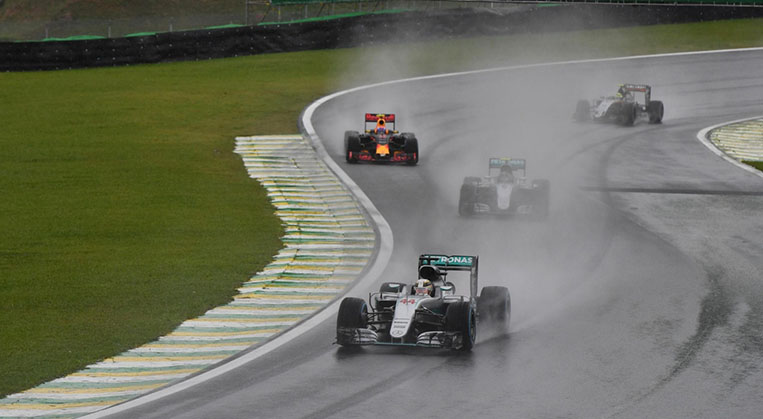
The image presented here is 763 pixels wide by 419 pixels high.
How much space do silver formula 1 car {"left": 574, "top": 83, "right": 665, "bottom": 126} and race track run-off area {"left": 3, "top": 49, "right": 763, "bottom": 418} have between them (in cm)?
44

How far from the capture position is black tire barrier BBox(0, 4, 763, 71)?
50.8m

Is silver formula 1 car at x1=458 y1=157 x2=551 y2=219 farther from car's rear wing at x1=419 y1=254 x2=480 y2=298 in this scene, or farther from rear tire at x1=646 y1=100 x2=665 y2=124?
rear tire at x1=646 y1=100 x2=665 y2=124

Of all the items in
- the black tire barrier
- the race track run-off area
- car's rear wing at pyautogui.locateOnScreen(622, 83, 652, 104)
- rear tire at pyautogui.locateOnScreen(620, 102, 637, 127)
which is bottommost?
the race track run-off area

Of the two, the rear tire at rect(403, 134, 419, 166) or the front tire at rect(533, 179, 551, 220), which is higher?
the rear tire at rect(403, 134, 419, 166)

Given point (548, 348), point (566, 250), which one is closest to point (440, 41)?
point (566, 250)

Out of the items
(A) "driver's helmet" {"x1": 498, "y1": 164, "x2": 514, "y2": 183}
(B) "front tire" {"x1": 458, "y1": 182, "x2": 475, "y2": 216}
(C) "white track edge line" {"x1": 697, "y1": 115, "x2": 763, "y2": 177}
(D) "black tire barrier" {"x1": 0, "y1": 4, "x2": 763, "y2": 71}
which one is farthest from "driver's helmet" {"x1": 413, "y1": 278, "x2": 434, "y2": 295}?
(D) "black tire barrier" {"x1": 0, "y1": 4, "x2": 763, "y2": 71}

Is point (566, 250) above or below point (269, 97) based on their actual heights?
below

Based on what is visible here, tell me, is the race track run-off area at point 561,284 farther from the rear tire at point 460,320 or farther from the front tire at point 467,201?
the front tire at point 467,201

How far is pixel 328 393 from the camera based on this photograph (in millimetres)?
12711

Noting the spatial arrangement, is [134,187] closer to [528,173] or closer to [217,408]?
[528,173]

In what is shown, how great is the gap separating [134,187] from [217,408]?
16.6 metres

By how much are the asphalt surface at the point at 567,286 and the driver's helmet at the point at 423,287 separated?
0.88 m

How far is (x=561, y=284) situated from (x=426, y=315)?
474 cm

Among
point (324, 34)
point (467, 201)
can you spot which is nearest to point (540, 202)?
point (467, 201)
